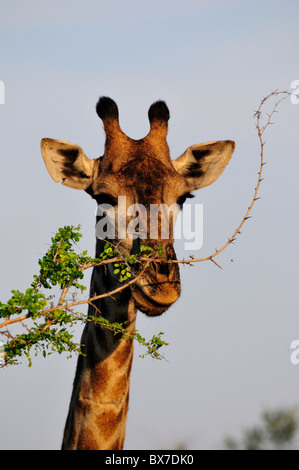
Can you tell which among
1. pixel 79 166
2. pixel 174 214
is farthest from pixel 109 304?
pixel 79 166

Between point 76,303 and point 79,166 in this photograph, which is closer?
point 76,303

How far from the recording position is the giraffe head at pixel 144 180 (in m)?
6.94

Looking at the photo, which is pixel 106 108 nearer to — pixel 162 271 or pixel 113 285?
pixel 113 285

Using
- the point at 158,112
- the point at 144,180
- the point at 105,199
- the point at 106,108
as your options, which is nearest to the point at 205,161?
the point at 158,112

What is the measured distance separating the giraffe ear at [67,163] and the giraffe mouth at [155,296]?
2.21 metres

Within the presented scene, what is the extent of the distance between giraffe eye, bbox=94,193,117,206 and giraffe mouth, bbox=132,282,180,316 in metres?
1.24

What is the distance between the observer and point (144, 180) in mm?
7836

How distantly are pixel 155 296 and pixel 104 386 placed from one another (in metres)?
1.47

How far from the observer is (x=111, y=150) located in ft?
28.6

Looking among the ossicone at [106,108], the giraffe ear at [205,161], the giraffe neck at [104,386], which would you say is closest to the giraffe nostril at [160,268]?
the giraffe neck at [104,386]

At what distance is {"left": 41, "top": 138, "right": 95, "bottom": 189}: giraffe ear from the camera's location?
8578 millimetres

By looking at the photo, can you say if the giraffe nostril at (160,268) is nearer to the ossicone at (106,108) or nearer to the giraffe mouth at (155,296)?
the giraffe mouth at (155,296)

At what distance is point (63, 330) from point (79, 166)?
9.67ft
